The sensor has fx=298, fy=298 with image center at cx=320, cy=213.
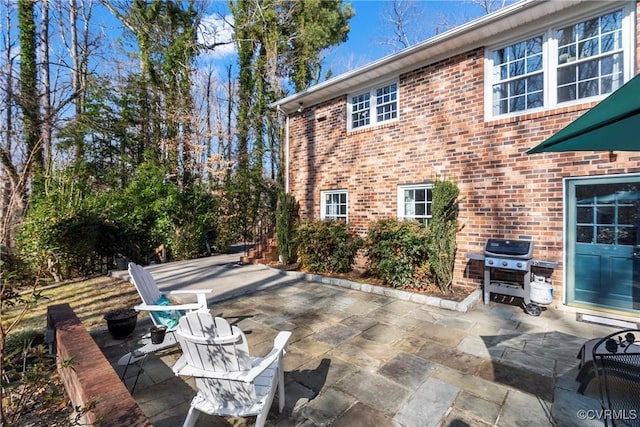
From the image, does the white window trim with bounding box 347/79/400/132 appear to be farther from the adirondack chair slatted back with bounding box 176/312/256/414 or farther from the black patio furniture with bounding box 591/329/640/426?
the adirondack chair slatted back with bounding box 176/312/256/414

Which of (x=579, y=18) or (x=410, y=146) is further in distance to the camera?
(x=410, y=146)

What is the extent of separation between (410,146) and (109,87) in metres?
13.4

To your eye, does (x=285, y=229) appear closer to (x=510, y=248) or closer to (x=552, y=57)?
(x=510, y=248)

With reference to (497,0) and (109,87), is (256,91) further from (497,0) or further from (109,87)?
(497,0)

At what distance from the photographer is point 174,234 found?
34.3ft

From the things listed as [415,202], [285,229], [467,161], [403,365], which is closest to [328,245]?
[285,229]

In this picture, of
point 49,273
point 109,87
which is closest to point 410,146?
point 49,273

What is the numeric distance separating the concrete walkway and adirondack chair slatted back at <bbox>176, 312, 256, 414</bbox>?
0.39 m

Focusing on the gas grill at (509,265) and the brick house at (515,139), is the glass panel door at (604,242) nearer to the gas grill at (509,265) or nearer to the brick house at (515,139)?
the brick house at (515,139)

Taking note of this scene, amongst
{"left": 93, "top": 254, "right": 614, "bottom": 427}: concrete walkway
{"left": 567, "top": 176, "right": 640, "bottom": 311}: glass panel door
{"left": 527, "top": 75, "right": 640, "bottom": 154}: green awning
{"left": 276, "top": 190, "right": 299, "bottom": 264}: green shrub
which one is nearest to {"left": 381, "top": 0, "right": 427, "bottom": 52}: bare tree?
{"left": 276, "top": 190, "right": 299, "bottom": 264}: green shrub

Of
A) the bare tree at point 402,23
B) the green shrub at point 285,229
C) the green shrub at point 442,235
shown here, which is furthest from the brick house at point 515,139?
the bare tree at point 402,23

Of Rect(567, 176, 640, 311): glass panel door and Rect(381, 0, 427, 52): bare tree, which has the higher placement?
Rect(381, 0, 427, 52): bare tree

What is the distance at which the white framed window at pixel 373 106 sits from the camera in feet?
24.2

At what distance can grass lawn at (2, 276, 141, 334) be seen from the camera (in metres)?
4.64
